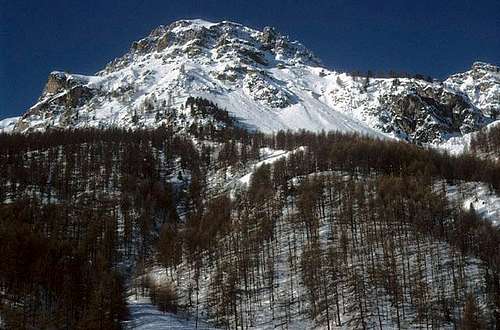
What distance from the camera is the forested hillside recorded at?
8769cm

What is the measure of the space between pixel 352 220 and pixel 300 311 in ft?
105

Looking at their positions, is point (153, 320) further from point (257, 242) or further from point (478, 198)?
point (478, 198)

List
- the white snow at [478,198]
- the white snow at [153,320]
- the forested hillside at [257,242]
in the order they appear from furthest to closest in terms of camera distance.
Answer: the white snow at [478,198]
the white snow at [153,320]
the forested hillside at [257,242]

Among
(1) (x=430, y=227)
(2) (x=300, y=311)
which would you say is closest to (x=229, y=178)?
(1) (x=430, y=227)

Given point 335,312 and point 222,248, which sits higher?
point 222,248

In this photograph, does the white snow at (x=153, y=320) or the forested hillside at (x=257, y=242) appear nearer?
the forested hillside at (x=257, y=242)

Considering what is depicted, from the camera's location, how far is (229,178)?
185 meters

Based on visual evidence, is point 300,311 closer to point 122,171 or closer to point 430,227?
point 430,227

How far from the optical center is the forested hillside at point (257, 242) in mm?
87688

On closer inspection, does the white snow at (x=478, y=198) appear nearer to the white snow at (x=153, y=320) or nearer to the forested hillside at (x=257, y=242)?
the forested hillside at (x=257, y=242)

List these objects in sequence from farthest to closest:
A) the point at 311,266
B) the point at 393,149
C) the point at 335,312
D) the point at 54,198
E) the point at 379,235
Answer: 1. the point at 393,149
2. the point at 54,198
3. the point at 379,235
4. the point at 311,266
5. the point at 335,312

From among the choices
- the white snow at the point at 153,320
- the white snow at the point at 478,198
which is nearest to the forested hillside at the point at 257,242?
the white snow at the point at 153,320

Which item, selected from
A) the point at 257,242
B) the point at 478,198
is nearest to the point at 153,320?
the point at 257,242

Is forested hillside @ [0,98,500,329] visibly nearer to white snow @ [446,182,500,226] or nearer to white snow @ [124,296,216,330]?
white snow @ [124,296,216,330]
